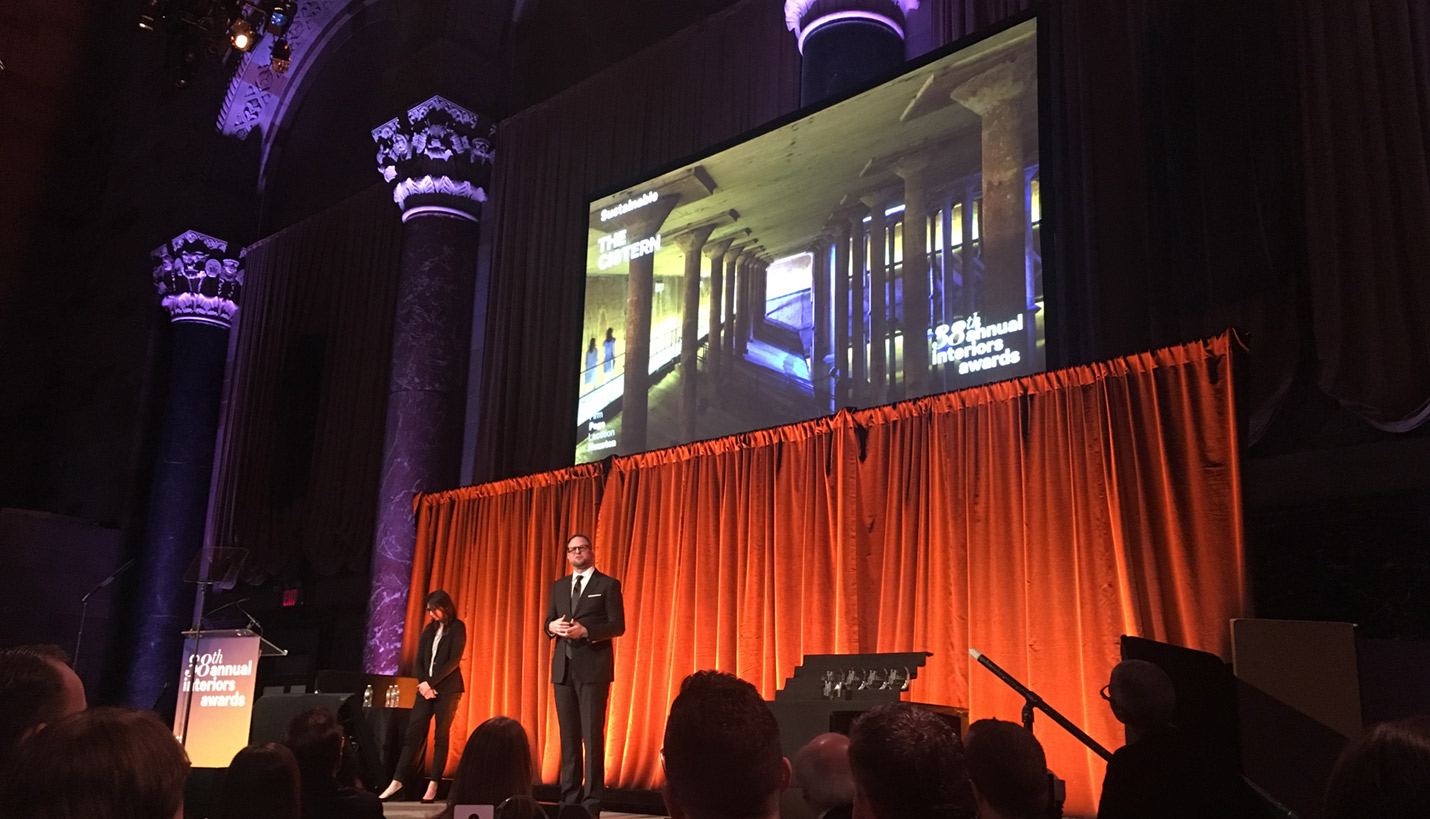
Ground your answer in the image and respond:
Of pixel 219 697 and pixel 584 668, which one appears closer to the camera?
pixel 584 668

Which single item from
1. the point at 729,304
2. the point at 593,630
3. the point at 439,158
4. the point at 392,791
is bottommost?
the point at 392,791

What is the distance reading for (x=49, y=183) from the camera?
1459 cm

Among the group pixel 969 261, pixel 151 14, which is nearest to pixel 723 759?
pixel 969 261

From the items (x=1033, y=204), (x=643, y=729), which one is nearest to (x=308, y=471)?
(x=643, y=729)

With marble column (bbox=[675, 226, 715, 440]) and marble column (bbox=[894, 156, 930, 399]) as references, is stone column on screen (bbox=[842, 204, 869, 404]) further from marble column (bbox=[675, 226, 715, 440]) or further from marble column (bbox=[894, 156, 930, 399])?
marble column (bbox=[675, 226, 715, 440])

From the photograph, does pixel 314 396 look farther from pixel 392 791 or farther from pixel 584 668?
pixel 584 668

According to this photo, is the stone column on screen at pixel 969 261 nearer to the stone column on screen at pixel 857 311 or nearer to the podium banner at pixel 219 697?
the stone column on screen at pixel 857 311

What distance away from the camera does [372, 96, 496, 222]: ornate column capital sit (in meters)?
9.76

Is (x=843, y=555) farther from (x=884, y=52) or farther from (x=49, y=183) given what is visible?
(x=49, y=183)

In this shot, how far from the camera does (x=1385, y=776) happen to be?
44.9 inches

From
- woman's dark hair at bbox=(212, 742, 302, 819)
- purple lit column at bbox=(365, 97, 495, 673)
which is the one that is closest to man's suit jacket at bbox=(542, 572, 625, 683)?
purple lit column at bbox=(365, 97, 495, 673)

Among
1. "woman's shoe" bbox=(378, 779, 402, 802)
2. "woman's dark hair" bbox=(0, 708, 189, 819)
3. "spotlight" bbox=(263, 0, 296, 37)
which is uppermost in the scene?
"spotlight" bbox=(263, 0, 296, 37)

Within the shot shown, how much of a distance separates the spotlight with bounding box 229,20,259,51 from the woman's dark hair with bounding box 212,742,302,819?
770 centimetres

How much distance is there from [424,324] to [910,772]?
8.44 meters
